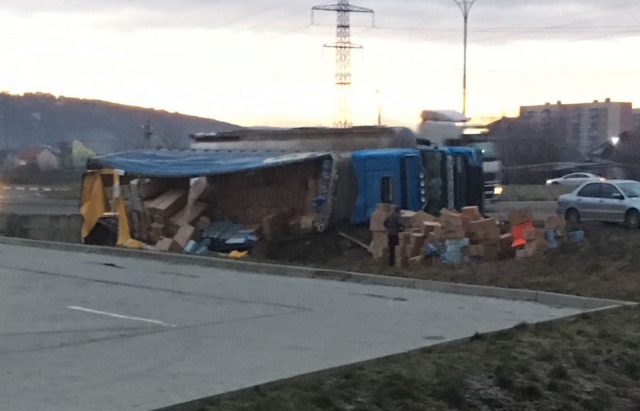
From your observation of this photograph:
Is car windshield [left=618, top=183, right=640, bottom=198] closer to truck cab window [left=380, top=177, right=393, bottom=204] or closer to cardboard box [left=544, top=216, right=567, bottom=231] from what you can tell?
cardboard box [left=544, top=216, right=567, bottom=231]

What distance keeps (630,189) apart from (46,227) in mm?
17487

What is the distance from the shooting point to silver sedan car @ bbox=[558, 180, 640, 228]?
88.6 feet

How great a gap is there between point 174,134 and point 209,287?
59.2 meters

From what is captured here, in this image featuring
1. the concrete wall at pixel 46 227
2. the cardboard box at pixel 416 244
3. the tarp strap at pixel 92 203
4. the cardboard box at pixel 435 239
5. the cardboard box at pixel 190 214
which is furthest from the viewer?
the concrete wall at pixel 46 227

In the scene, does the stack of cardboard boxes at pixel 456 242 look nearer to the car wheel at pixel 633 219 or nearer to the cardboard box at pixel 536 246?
the cardboard box at pixel 536 246

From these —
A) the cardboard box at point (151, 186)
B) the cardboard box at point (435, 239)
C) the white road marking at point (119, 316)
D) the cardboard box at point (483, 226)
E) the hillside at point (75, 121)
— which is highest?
the hillside at point (75, 121)

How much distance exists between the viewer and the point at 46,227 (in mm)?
29359

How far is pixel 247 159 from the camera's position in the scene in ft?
80.9

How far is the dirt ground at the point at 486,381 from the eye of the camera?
303 inches

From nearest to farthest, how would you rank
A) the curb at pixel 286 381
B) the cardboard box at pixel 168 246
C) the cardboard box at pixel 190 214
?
the curb at pixel 286 381, the cardboard box at pixel 168 246, the cardboard box at pixel 190 214

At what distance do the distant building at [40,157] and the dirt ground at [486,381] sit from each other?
69911 mm

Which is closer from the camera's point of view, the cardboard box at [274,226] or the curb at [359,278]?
the curb at [359,278]

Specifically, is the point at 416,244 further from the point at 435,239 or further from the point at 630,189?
the point at 630,189

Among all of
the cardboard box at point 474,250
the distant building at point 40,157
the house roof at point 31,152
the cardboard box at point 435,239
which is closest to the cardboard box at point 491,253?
the cardboard box at point 474,250
